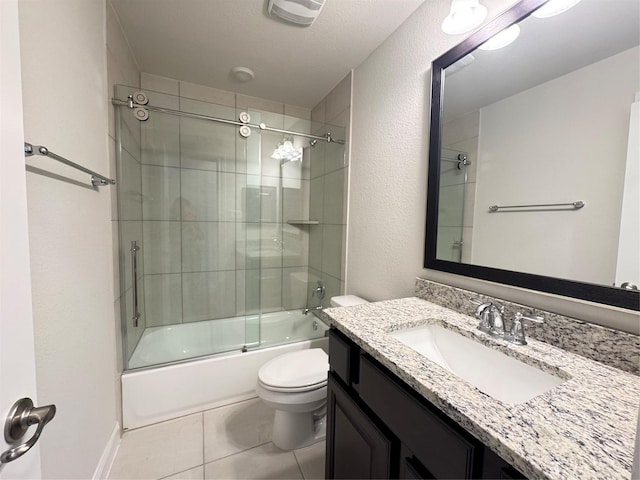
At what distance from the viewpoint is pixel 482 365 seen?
86cm

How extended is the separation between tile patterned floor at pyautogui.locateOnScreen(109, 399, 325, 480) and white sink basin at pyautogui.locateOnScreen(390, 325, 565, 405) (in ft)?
2.99

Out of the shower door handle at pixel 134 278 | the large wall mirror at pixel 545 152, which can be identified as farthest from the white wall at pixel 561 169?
the shower door handle at pixel 134 278

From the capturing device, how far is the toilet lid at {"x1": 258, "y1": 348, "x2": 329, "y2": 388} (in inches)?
52.6

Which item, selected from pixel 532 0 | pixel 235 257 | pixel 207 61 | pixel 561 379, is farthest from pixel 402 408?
pixel 207 61

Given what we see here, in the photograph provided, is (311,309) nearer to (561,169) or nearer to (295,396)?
(295,396)

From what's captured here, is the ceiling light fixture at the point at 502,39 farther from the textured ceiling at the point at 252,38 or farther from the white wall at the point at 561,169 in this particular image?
the textured ceiling at the point at 252,38

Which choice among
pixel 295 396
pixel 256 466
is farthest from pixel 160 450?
pixel 295 396

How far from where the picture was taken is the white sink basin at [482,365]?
0.73 metres

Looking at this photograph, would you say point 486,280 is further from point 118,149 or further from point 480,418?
point 118,149

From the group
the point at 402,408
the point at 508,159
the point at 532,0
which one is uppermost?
the point at 532,0

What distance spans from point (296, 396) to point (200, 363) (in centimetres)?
76

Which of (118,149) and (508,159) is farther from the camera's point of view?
(118,149)

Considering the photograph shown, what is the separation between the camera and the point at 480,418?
19.4 inches

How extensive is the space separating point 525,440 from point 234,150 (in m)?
2.30
